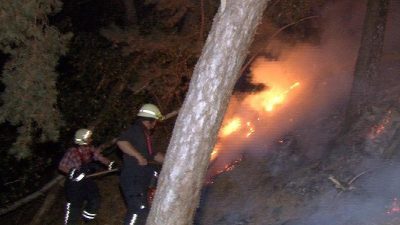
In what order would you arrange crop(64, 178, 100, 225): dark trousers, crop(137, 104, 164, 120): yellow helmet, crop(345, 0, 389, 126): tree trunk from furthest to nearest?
crop(345, 0, 389, 126): tree trunk
crop(64, 178, 100, 225): dark trousers
crop(137, 104, 164, 120): yellow helmet

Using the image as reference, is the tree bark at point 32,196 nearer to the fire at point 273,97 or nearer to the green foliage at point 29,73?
the green foliage at point 29,73

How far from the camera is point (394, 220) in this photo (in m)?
6.48

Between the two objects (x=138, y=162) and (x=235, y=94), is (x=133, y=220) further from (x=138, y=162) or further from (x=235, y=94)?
(x=235, y=94)

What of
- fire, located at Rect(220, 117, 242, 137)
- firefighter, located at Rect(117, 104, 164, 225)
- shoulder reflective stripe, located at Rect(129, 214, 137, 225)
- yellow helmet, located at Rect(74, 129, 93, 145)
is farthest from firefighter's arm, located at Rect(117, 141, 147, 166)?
fire, located at Rect(220, 117, 242, 137)

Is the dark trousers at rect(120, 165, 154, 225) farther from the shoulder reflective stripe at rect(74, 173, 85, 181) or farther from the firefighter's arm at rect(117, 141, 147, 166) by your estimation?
the shoulder reflective stripe at rect(74, 173, 85, 181)

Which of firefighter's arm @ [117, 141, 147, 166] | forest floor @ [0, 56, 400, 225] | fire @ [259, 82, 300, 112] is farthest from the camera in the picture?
fire @ [259, 82, 300, 112]

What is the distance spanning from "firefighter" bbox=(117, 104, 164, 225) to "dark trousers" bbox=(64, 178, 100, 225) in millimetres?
1379

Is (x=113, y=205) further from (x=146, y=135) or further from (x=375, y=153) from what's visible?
(x=375, y=153)

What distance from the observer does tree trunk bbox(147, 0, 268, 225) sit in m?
5.14

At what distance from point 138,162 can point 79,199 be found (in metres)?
1.86

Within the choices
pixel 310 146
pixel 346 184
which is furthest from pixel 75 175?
pixel 310 146

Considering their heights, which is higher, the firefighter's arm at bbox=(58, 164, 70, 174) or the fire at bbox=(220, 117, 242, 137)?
the fire at bbox=(220, 117, 242, 137)

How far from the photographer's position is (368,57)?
948 centimetres

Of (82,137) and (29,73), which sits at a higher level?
(29,73)
